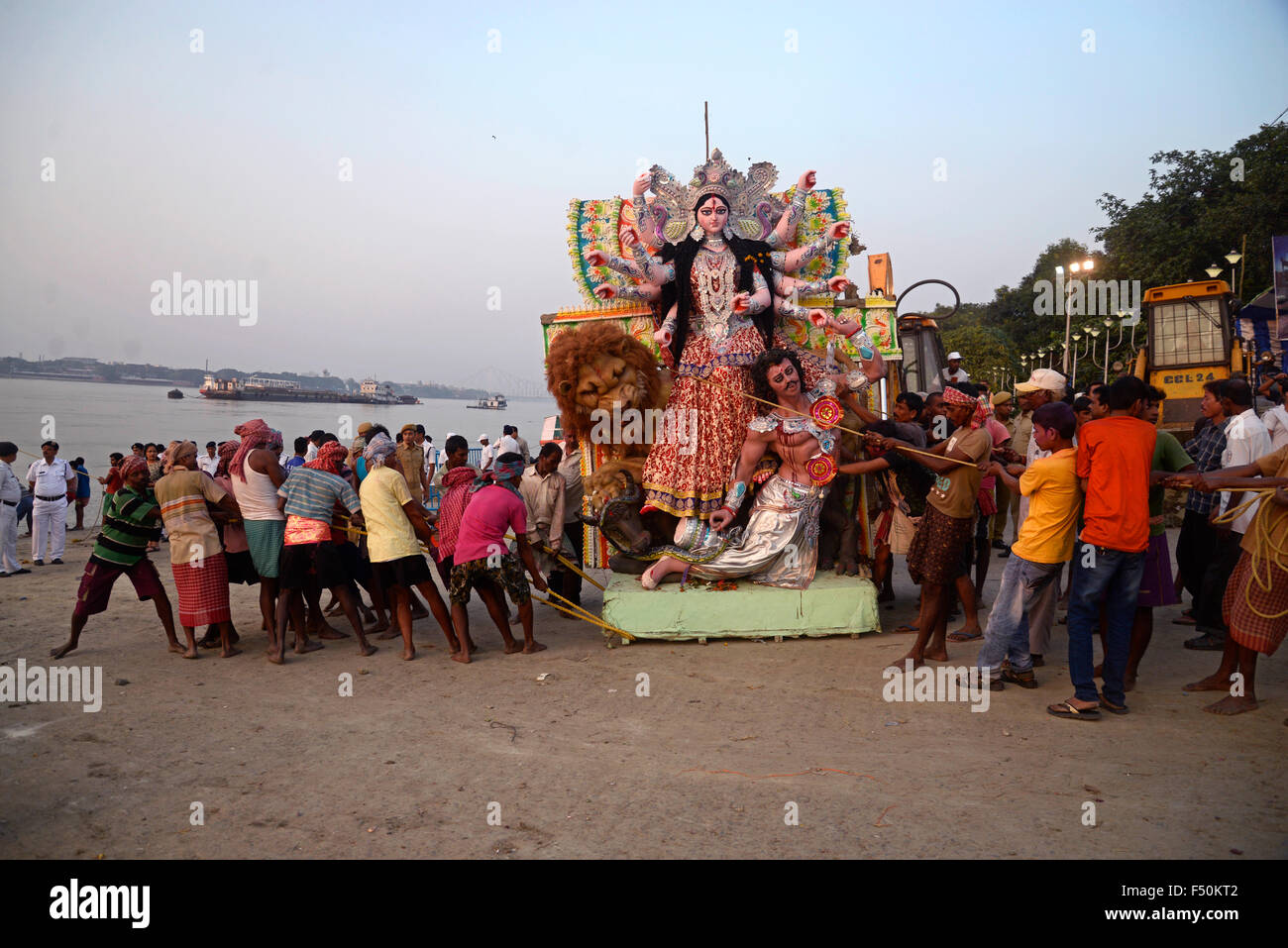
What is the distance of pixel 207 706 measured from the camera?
5.94 m

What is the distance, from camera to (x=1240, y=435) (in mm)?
6059

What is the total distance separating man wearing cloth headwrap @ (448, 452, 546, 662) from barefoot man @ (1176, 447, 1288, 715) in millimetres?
4686

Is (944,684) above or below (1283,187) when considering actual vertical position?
below

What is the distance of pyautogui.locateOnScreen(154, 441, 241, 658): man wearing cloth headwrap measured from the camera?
23.3ft

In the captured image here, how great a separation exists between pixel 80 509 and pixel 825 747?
16.5 meters

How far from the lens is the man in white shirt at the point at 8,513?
11180 millimetres

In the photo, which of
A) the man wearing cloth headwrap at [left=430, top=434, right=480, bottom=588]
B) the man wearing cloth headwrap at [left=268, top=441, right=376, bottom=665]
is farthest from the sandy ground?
the man wearing cloth headwrap at [left=430, top=434, right=480, bottom=588]

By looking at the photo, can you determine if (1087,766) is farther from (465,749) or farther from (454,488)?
(454,488)

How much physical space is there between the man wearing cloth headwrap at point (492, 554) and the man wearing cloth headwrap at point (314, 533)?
3.21 ft

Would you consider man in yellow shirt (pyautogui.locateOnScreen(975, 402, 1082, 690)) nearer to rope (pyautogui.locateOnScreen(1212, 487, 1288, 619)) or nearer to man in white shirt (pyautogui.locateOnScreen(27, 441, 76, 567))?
rope (pyautogui.locateOnScreen(1212, 487, 1288, 619))

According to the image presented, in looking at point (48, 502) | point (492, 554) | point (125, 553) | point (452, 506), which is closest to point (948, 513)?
point (492, 554)

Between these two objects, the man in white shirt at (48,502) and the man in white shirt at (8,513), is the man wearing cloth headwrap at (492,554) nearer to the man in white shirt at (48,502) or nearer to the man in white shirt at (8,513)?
the man in white shirt at (8,513)

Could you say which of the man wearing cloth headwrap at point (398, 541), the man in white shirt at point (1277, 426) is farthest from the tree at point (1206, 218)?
the man wearing cloth headwrap at point (398, 541)
